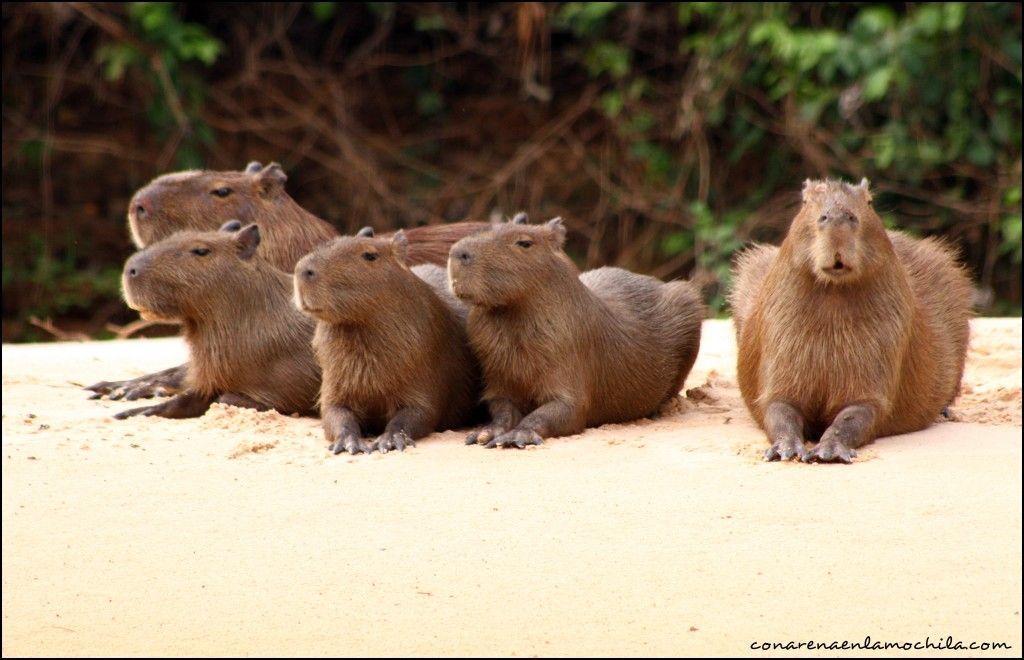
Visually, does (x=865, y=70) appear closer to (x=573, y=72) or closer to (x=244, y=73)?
(x=573, y=72)

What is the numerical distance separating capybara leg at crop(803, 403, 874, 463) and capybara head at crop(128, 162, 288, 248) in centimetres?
262

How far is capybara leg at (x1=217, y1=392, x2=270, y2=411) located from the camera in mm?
5000

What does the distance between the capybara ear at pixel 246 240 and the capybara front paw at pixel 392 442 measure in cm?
101

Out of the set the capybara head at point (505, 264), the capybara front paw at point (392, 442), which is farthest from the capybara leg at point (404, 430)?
the capybara head at point (505, 264)

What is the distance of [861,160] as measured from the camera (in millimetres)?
9922

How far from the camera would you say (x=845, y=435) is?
4.25m

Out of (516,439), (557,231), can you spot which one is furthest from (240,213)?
(516,439)

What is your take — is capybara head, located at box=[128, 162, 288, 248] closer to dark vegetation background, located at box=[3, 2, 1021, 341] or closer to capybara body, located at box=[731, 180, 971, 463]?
capybara body, located at box=[731, 180, 971, 463]

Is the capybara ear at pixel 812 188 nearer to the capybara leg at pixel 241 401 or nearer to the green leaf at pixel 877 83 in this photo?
the capybara leg at pixel 241 401

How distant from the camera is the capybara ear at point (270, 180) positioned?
591cm

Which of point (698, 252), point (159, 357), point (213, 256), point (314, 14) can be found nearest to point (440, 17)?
point (314, 14)

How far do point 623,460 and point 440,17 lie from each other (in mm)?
7474

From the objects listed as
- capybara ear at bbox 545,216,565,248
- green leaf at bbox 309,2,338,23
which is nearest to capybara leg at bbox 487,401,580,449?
capybara ear at bbox 545,216,565,248

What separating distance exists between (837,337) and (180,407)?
88.6 inches
